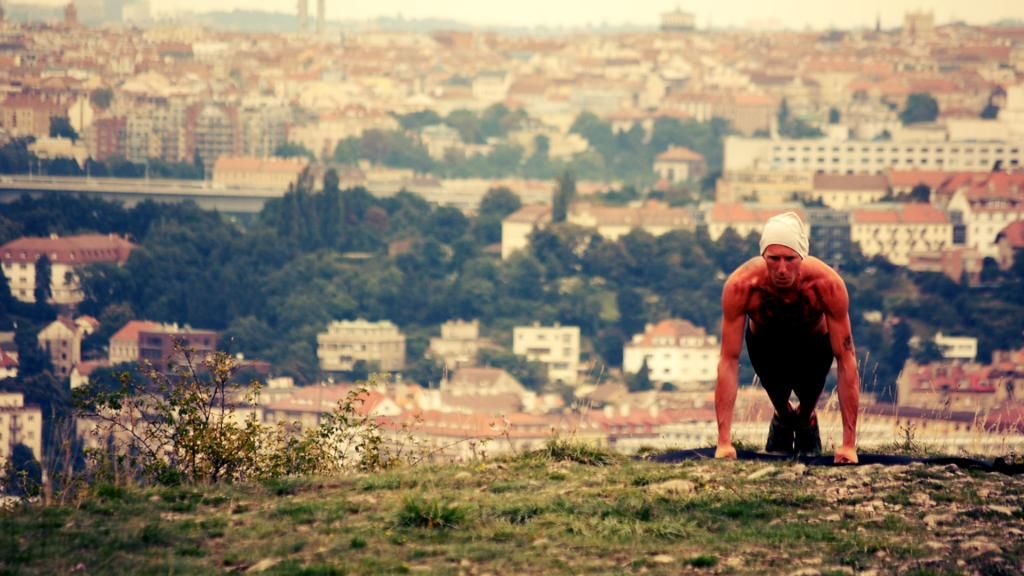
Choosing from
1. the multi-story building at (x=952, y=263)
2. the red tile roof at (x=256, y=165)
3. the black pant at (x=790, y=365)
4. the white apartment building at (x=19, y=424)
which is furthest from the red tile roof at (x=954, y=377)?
the red tile roof at (x=256, y=165)

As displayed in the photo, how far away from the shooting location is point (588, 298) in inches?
2589

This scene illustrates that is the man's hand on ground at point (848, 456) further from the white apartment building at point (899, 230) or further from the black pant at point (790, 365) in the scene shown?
the white apartment building at point (899, 230)

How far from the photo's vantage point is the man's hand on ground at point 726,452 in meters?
7.20

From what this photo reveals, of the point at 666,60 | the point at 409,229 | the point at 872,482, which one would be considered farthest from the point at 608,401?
the point at 666,60

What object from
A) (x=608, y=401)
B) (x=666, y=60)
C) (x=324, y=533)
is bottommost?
(x=608, y=401)

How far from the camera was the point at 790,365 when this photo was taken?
7289 mm

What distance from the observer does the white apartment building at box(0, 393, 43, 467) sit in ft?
117

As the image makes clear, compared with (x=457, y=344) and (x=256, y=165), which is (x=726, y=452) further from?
(x=256, y=165)

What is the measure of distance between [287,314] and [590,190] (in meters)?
27.5

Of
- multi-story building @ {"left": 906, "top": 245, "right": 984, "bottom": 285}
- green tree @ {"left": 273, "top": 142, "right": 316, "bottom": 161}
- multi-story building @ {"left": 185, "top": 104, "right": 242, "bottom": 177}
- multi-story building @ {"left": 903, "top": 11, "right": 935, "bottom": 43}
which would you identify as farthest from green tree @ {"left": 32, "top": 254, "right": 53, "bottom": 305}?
multi-story building @ {"left": 903, "top": 11, "right": 935, "bottom": 43}

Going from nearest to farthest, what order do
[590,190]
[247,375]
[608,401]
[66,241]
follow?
[247,375]
[608,401]
[66,241]
[590,190]

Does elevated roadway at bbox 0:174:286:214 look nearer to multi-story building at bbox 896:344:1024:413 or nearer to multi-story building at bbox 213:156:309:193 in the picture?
multi-story building at bbox 213:156:309:193

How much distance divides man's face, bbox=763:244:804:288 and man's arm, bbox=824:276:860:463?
124 millimetres

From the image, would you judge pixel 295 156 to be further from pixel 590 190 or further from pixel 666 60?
pixel 666 60
